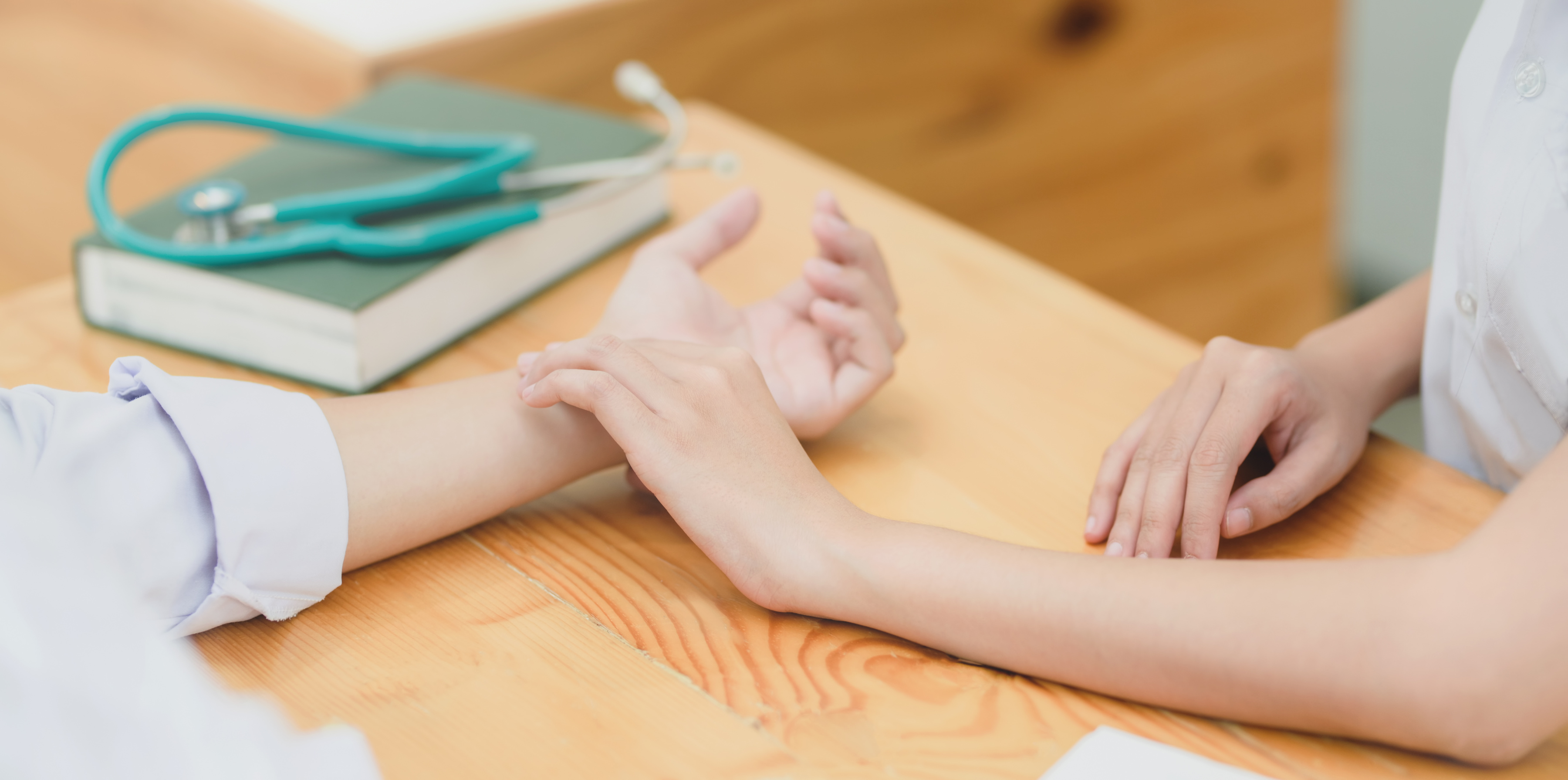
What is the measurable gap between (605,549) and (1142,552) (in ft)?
0.77

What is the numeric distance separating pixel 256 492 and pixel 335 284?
0.19 meters

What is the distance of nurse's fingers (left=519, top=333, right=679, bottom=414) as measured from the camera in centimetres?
51

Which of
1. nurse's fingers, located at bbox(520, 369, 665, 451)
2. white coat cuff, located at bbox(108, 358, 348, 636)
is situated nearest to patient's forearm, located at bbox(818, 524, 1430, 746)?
nurse's fingers, located at bbox(520, 369, 665, 451)

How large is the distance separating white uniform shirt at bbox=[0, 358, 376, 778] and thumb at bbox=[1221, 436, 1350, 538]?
37cm

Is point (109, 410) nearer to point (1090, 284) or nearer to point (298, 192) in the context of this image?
point (298, 192)

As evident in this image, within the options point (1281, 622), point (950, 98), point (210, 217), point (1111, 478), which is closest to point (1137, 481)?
point (1111, 478)

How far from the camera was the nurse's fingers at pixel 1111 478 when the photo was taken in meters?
0.54

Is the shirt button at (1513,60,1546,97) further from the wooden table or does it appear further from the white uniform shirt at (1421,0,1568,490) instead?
the wooden table

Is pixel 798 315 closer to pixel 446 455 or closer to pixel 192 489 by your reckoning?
pixel 446 455

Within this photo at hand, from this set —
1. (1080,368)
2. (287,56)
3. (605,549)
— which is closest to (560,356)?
(605,549)

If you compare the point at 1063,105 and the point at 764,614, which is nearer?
the point at 764,614

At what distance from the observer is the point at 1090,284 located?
1811 mm

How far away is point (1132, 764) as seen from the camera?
0.41 meters

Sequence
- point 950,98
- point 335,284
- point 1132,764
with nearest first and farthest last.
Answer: point 1132,764 < point 335,284 < point 950,98
